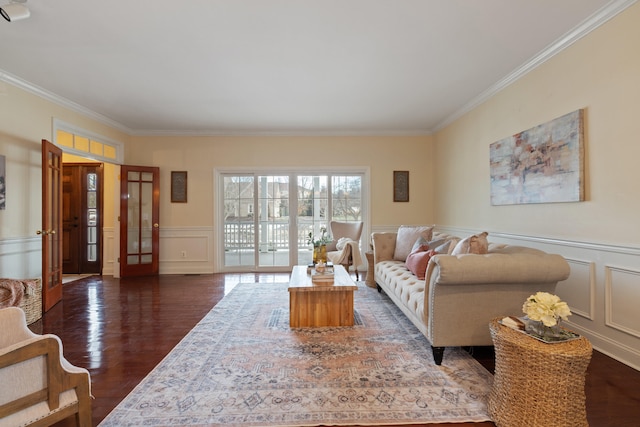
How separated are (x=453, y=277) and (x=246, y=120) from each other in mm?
4232

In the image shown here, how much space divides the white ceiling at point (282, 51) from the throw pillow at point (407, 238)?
6.03 ft

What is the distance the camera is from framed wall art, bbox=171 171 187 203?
5.74m

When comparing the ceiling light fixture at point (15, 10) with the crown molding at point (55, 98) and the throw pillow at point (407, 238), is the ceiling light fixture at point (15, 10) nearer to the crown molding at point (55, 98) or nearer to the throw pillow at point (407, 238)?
the crown molding at point (55, 98)

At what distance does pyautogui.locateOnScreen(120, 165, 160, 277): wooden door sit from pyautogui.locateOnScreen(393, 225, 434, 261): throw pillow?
4.42 m

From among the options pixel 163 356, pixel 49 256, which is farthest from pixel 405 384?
pixel 49 256

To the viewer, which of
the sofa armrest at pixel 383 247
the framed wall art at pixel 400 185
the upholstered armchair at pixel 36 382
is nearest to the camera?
the upholstered armchair at pixel 36 382

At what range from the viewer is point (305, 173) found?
5.90 metres

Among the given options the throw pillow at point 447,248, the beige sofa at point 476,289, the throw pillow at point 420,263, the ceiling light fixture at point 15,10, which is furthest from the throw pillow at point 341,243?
the ceiling light fixture at point 15,10

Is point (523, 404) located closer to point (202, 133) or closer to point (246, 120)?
point (246, 120)

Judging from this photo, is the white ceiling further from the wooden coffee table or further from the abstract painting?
the wooden coffee table

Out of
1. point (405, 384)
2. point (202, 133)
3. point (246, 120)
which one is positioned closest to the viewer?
Result: point (405, 384)

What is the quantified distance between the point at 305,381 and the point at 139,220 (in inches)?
195

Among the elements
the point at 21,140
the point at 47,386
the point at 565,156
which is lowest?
the point at 47,386

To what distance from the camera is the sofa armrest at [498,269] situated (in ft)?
6.81
